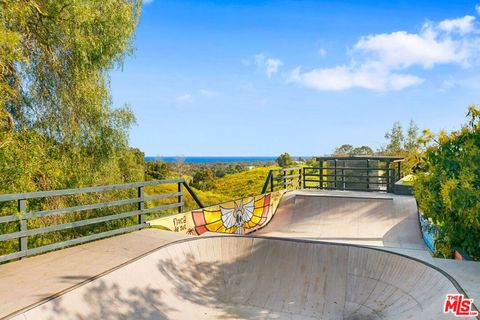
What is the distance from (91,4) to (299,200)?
26.5ft

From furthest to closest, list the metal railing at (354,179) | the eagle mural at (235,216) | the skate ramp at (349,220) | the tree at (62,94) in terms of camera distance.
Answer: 1. the metal railing at (354,179)
2. the skate ramp at (349,220)
3. the eagle mural at (235,216)
4. the tree at (62,94)

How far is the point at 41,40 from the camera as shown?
7750mm

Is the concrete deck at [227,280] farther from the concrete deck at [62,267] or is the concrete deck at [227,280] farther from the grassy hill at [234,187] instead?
the grassy hill at [234,187]

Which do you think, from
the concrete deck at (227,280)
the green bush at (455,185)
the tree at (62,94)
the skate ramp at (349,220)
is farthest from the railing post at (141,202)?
the green bush at (455,185)

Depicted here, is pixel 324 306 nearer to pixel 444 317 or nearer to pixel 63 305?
pixel 444 317

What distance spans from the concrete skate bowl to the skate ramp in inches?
125

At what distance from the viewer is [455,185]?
386cm

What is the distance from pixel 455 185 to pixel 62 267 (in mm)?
4839

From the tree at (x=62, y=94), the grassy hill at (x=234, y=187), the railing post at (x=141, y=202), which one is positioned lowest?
the grassy hill at (x=234, y=187)

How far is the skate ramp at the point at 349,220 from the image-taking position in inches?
327

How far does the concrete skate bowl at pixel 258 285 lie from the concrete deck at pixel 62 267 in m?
0.21

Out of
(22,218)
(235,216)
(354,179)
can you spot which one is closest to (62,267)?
(22,218)

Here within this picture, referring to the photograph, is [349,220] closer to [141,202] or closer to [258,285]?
[258,285]

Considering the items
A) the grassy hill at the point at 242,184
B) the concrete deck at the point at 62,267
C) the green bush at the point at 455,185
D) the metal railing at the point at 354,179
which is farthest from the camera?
the grassy hill at the point at 242,184
